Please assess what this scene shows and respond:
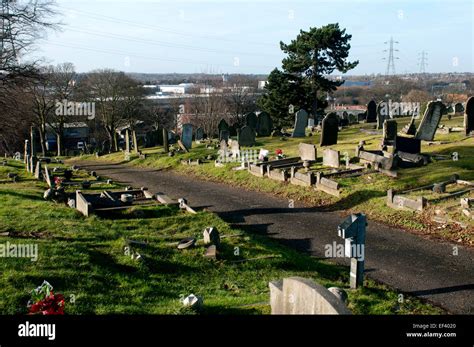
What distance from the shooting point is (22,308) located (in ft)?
25.5

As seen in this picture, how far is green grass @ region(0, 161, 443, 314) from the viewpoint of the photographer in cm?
842

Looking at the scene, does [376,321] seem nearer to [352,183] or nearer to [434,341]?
[434,341]

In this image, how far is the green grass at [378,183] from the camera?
14211 millimetres

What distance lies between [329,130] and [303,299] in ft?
67.3

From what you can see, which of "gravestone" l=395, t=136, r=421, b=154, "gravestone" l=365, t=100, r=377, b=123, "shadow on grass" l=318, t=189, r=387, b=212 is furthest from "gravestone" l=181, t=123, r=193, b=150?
"shadow on grass" l=318, t=189, r=387, b=212

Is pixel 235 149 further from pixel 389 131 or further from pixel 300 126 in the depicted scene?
pixel 389 131

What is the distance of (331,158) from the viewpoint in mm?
21312

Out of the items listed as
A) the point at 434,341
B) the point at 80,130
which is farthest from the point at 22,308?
the point at 80,130

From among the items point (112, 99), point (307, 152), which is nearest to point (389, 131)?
point (307, 152)

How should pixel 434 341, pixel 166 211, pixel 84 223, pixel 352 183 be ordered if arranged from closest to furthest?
1. pixel 434 341
2. pixel 84 223
3. pixel 166 211
4. pixel 352 183

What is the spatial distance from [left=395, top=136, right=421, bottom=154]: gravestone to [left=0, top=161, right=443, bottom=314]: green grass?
935cm

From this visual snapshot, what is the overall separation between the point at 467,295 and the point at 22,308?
8360 millimetres

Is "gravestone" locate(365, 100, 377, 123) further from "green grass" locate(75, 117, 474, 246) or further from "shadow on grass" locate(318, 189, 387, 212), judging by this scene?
"shadow on grass" locate(318, 189, 387, 212)

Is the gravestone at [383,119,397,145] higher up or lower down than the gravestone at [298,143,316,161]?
higher up
